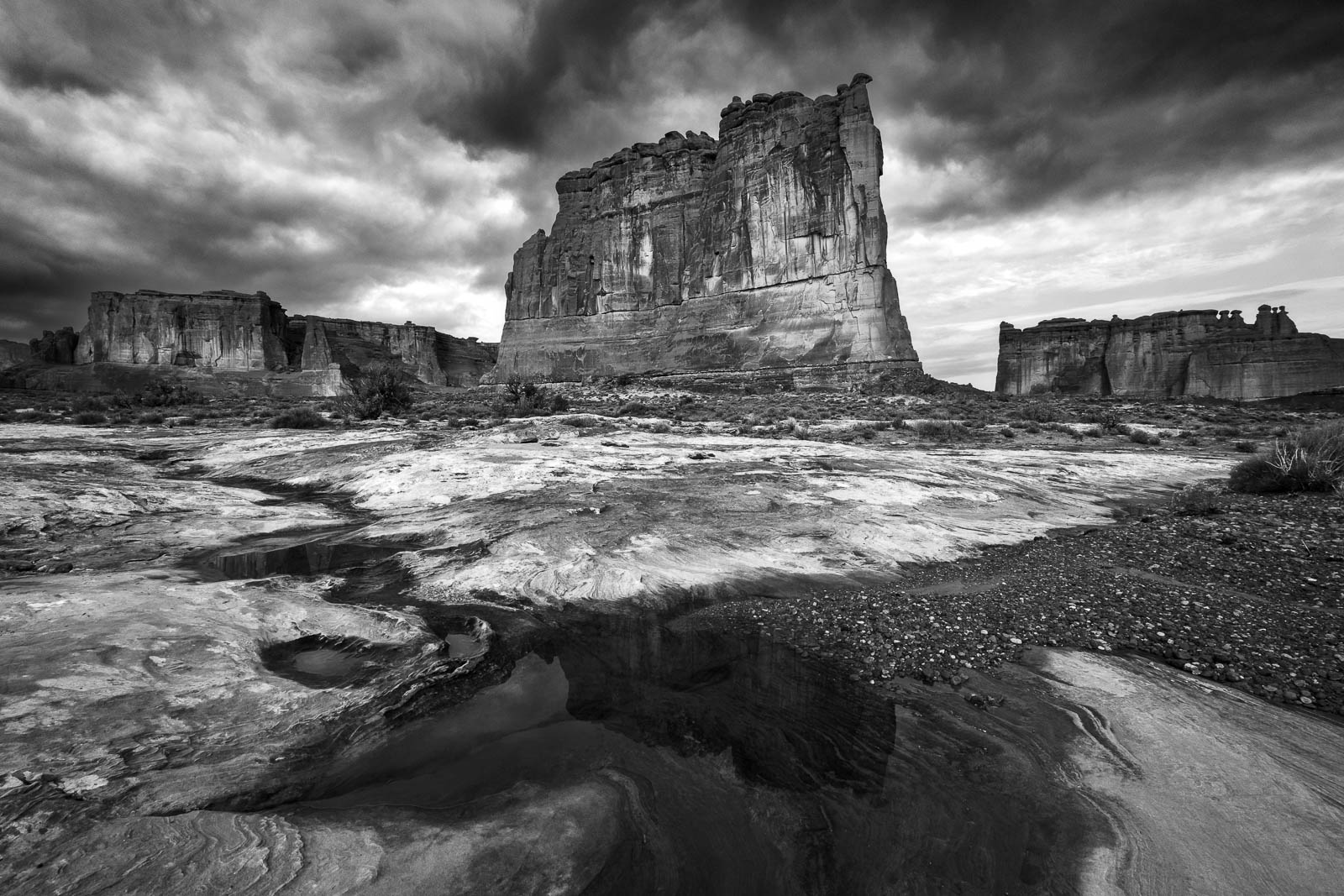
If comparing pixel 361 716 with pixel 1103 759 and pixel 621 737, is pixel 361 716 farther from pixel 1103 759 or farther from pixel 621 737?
pixel 1103 759

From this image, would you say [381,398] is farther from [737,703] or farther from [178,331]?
[178,331]

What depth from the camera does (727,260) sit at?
5269 cm

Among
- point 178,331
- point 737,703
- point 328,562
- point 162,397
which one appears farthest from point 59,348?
point 737,703

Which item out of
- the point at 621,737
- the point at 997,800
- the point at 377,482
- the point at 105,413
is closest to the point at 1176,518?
the point at 997,800

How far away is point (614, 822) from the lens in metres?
2.43

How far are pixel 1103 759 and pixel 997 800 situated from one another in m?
0.71

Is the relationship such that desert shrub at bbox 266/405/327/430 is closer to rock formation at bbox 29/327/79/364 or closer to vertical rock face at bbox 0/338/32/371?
rock formation at bbox 29/327/79/364

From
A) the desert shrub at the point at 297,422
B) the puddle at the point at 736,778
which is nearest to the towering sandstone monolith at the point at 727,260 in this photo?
the desert shrub at the point at 297,422

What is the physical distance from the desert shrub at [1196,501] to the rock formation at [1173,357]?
71.9 meters

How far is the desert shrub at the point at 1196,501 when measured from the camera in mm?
7402

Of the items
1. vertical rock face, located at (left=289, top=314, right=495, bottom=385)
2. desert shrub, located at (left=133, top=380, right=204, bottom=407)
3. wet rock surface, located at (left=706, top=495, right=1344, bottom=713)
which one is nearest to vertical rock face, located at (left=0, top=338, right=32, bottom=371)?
vertical rock face, located at (left=289, top=314, right=495, bottom=385)

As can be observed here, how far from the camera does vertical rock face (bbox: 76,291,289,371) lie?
7238 centimetres

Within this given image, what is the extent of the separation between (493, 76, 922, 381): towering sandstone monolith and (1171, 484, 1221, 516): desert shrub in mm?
34268

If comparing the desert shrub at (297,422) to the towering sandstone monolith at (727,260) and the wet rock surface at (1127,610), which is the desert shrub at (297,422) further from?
the towering sandstone monolith at (727,260)
